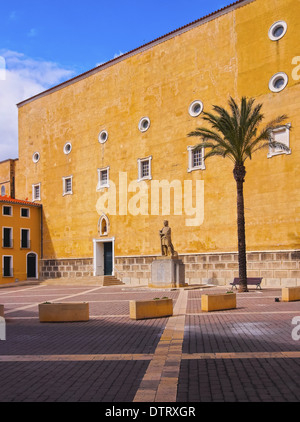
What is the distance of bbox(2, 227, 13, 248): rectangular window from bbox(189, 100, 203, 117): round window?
64.2ft

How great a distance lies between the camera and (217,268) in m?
29.4

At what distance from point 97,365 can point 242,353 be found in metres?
2.43

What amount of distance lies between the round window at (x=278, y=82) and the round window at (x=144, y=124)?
399 inches

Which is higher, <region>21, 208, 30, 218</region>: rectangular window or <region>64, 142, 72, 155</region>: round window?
<region>64, 142, 72, 155</region>: round window

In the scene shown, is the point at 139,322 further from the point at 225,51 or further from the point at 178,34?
the point at 178,34

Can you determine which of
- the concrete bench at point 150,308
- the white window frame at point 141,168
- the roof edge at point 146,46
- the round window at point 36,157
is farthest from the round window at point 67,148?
the concrete bench at point 150,308

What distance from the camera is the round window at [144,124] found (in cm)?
3472

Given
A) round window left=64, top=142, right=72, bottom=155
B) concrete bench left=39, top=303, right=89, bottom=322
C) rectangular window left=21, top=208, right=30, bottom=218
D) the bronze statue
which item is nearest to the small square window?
the bronze statue

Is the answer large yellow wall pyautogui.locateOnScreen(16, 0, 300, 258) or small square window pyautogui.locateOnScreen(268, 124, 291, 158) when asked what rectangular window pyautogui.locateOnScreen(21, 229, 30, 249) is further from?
small square window pyautogui.locateOnScreen(268, 124, 291, 158)

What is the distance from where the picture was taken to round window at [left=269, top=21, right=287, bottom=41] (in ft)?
90.6

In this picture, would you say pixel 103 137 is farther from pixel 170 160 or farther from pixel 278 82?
pixel 278 82

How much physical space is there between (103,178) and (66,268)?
28.2 feet

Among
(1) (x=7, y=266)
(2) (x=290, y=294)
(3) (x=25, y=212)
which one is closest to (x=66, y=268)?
(1) (x=7, y=266)
